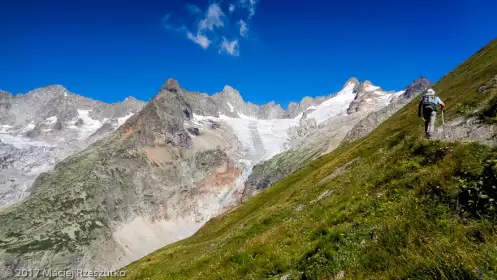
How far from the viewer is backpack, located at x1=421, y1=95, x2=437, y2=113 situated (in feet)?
78.4

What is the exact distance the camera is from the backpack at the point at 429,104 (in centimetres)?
2389

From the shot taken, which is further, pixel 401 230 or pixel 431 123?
pixel 431 123

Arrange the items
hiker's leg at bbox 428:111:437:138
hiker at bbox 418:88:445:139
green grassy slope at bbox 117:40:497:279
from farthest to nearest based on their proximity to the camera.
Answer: hiker at bbox 418:88:445:139 → hiker's leg at bbox 428:111:437:138 → green grassy slope at bbox 117:40:497:279

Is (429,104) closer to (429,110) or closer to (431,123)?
(429,110)

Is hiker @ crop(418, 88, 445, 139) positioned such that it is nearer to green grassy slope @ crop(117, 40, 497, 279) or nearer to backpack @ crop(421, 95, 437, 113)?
backpack @ crop(421, 95, 437, 113)

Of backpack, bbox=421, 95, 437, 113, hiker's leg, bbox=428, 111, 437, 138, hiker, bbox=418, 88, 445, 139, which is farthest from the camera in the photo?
backpack, bbox=421, 95, 437, 113

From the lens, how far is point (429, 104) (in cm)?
2398

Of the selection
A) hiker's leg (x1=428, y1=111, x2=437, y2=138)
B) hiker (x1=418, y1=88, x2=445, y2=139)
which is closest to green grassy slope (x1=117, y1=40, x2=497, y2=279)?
hiker's leg (x1=428, y1=111, x2=437, y2=138)

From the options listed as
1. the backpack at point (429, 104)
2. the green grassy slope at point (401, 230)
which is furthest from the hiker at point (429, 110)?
the green grassy slope at point (401, 230)

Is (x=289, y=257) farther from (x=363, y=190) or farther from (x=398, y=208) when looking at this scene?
(x=363, y=190)

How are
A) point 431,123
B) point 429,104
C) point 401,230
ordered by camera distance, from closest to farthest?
point 401,230 → point 431,123 → point 429,104

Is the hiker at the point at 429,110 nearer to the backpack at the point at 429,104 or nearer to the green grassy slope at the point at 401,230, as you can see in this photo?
the backpack at the point at 429,104

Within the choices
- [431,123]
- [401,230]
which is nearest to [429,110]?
[431,123]

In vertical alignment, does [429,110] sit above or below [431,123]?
above
